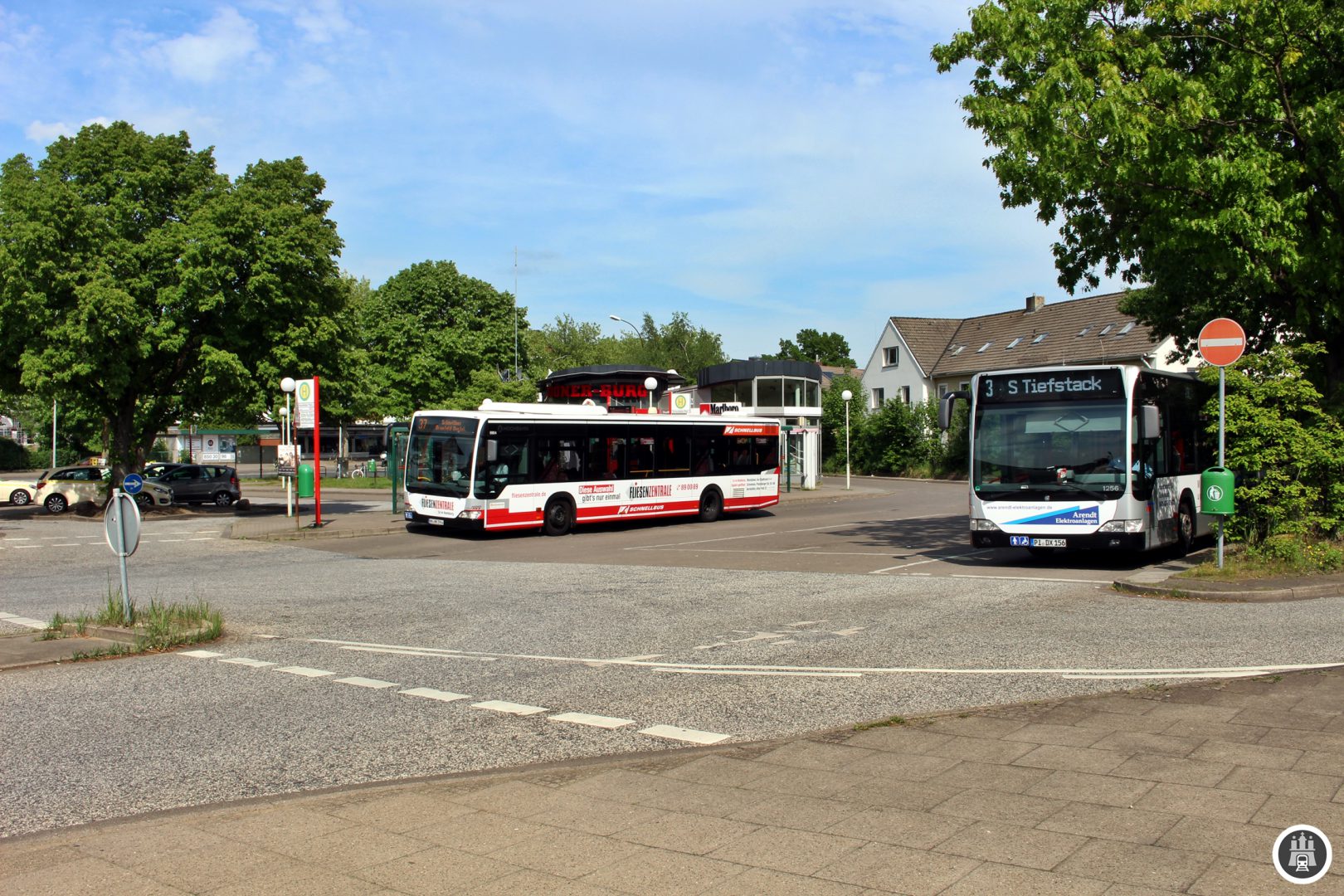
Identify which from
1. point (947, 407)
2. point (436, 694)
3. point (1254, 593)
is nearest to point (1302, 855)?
point (436, 694)

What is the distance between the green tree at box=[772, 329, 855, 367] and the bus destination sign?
117 meters

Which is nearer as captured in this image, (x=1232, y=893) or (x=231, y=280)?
(x=1232, y=893)

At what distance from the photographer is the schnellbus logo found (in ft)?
13.0

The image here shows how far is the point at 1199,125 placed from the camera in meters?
14.8

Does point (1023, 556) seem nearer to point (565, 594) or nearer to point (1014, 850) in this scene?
point (565, 594)

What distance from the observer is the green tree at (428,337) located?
2440 inches

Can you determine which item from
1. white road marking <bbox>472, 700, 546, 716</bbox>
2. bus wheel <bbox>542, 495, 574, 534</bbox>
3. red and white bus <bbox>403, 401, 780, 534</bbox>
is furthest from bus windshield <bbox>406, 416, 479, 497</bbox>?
white road marking <bbox>472, 700, 546, 716</bbox>

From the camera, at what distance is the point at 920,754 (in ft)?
19.2

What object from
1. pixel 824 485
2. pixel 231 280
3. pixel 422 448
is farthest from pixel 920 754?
pixel 824 485

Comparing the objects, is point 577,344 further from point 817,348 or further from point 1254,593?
point 1254,593

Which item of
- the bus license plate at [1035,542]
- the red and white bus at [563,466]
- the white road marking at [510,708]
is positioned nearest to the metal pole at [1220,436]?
the bus license plate at [1035,542]

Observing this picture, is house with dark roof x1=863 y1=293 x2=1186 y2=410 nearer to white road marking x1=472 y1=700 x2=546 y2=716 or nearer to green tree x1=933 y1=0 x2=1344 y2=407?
green tree x1=933 y1=0 x2=1344 y2=407

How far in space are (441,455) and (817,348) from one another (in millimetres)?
113264

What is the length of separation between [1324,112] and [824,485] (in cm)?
3438
